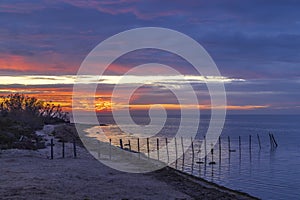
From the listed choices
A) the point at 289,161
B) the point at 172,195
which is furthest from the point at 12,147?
the point at 289,161

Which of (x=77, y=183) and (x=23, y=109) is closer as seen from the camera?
(x=77, y=183)

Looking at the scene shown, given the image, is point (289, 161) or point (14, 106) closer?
point (289, 161)

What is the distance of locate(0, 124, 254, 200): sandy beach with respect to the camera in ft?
65.3

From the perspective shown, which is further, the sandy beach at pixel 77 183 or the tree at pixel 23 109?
the tree at pixel 23 109

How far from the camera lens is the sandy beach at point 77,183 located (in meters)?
19.9

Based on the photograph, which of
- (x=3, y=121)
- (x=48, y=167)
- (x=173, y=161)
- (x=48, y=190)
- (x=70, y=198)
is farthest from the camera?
(x=3, y=121)

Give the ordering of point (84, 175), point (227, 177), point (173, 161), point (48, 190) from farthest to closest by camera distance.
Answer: point (173, 161) → point (227, 177) → point (84, 175) → point (48, 190)

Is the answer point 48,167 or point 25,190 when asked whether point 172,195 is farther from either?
point 48,167

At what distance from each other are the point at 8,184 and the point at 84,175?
6.22 meters

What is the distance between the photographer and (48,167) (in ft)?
93.6

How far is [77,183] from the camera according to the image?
76.1 ft

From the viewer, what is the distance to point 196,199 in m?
22.6

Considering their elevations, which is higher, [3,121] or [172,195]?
[3,121]

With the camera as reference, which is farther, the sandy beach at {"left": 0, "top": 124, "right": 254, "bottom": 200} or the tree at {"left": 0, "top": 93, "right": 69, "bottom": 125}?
the tree at {"left": 0, "top": 93, "right": 69, "bottom": 125}
